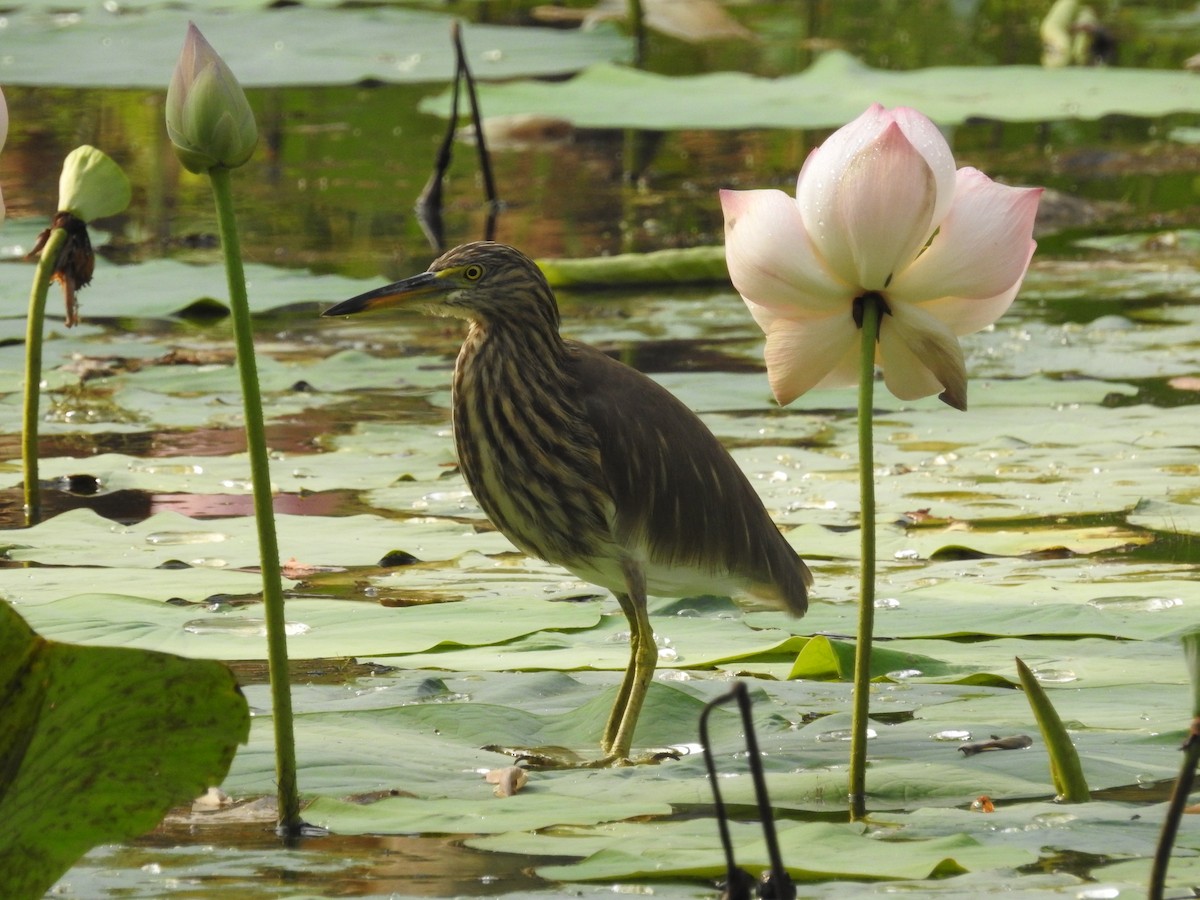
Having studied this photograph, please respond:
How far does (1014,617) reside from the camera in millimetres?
3262

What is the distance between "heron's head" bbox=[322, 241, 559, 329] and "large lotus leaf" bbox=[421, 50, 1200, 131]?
21.1 feet

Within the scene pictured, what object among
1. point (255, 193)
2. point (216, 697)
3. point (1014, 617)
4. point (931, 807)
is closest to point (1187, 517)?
point (1014, 617)

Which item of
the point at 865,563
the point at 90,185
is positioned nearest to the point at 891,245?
the point at 865,563

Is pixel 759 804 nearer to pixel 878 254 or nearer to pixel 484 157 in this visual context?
pixel 878 254

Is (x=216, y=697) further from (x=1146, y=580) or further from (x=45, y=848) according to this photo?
(x=1146, y=580)

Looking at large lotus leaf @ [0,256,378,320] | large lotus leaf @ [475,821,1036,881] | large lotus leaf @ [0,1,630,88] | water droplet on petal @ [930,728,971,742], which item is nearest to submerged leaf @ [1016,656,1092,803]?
large lotus leaf @ [475,821,1036,881]

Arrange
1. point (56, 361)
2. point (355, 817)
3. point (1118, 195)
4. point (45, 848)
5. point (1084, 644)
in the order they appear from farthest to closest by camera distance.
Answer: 1. point (1118, 195)
2. point (56, 361)
3. point (1084, 644)
4. point (355, 817)
5. point (45, 848)

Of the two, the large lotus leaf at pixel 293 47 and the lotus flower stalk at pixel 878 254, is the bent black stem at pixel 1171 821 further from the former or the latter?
the large lotus leaf at pixel 293 47

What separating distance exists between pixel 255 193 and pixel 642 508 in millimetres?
6505

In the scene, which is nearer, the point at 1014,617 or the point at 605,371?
the point at 1014,617

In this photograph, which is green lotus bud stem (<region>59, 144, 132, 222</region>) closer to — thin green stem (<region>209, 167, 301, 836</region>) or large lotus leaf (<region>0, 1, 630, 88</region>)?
thin green stem (<region>209, 167, 301, 836</region>)

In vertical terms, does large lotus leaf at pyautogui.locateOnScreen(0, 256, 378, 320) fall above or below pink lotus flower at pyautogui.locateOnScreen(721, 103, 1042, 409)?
below

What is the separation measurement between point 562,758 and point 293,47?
36.1 ft

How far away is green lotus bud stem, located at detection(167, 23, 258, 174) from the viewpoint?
1.99 meters
